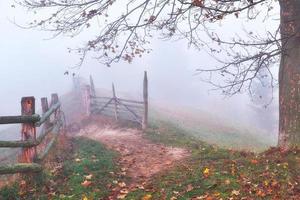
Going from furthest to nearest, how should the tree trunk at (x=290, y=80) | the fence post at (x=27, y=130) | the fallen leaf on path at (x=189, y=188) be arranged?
the tree trunk at (x=290, y=80) < the fence post at (x=27, y=130) < the fallen leaf on path at (x=189, y=188)

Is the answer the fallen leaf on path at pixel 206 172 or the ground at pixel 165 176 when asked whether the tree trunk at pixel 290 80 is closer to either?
the ground at pixel 165 176

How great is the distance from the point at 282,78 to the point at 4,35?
138458mm

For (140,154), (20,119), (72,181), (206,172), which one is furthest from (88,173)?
(140,154)

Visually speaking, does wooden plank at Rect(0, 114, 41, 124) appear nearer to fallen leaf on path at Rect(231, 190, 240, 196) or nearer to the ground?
the ground

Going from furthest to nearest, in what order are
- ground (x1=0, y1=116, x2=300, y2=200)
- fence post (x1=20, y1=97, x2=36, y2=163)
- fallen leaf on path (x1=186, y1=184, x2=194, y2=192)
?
fence post (x1=20, y1=97, x2=36, y2=163)
fallen leaf on path (x1=186, y1=184, x2=194, y2=192)
ground (x1=0, y1=116, x2=300, y2=200)

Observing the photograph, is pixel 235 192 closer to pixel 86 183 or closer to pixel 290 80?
pixel 86 183

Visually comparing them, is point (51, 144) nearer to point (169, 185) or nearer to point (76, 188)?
point (76, 188)

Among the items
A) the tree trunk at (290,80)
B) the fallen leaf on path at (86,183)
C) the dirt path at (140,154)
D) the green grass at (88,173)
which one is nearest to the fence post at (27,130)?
the green grass at (88,173)

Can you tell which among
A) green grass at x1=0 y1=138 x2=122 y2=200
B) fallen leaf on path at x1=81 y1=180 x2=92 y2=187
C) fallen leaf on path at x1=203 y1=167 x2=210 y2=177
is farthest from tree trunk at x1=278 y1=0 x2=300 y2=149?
fallen leaf on path at x1=81 y1=180 x2=92 y2=187

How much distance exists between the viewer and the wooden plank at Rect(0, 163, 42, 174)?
7.48 metres

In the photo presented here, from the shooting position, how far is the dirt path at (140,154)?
388 inches

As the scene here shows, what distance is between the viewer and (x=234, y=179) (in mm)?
8078

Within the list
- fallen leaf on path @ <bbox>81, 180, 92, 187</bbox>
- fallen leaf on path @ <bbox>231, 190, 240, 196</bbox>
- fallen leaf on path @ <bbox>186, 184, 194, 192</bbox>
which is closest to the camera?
fallen leaf on path @ <bbox>231, 190, 240, 196</bbox>

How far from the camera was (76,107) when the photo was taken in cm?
3175
